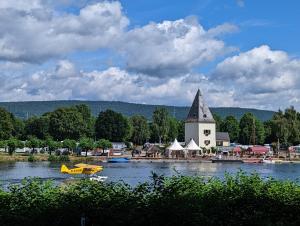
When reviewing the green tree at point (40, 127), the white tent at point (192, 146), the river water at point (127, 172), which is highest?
the green tree at point (40, 127)

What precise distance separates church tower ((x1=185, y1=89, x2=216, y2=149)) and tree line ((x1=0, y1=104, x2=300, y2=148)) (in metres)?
14.2

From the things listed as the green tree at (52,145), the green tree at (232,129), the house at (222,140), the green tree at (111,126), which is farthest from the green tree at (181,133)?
the green tree at (52,145)

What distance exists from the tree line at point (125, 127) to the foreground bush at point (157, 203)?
96447 millimetres

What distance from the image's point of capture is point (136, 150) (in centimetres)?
11844

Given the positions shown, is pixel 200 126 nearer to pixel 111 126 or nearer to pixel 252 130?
pixel 252 130

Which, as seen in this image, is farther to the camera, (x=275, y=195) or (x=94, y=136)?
(x=94, y=136)

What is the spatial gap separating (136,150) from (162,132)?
77.6 feet

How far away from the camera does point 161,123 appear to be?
140375mm

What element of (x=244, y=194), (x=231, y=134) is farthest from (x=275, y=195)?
(x=231, y=134)

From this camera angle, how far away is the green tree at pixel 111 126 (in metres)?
131

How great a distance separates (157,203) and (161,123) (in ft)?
430

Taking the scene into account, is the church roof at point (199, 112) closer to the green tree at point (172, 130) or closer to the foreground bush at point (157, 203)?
the green tree at point (172, 130)

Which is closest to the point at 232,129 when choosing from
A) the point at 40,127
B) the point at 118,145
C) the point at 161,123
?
the point at 161,123

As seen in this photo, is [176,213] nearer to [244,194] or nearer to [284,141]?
[244,194]
